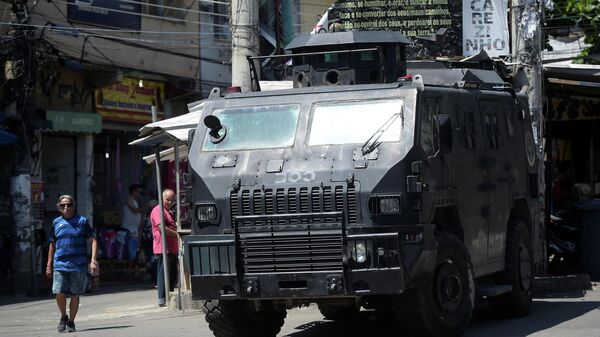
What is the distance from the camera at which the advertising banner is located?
1627 cm

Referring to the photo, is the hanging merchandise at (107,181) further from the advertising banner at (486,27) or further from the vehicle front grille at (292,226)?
the vehicle front grille at (292,226)

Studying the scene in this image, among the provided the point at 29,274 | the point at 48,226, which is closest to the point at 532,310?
the point at 29,274

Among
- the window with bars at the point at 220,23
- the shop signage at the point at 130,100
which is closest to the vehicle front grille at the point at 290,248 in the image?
the shop signage at the point at 130,100

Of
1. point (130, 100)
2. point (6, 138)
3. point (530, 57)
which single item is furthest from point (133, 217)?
point (530, 57)

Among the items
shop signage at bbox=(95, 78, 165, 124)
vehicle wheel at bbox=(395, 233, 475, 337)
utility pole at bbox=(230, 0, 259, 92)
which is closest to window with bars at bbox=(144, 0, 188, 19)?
shop signage at bbox=(95, 78, 165, 124)

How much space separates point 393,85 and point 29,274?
34.8 ft

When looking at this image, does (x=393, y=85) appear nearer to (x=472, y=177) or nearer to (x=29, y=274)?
(x=472, y=177)

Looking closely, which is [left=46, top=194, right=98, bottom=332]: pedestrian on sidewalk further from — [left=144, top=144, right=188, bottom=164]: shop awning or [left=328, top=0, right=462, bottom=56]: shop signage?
[left=328, top=0, right=462, bottom=56]: shop signage

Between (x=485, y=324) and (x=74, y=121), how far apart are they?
11667mm

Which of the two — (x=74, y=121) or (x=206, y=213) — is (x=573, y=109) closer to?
(x=74, y=121)

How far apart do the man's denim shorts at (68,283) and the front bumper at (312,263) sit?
349 centimetres

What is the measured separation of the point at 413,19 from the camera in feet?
57.7

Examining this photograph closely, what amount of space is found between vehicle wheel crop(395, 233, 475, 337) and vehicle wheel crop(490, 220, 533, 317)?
1568mm

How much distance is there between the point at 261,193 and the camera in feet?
32.2
